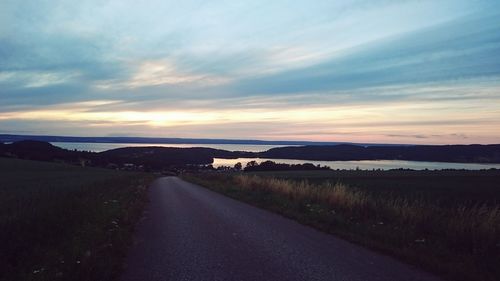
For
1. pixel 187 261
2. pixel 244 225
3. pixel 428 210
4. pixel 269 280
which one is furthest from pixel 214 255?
pixel 428 210

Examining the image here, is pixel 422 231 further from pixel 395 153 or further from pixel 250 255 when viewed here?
pixel 395 153

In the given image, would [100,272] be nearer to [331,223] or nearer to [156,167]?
[331,223]

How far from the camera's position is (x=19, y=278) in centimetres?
631

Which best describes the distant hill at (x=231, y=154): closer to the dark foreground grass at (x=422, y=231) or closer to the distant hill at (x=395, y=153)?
the distant hill at (x=395, y=153)

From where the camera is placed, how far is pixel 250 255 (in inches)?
325

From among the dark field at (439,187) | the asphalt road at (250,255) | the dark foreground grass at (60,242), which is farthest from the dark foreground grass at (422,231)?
the dark foreground grass at (60,242)

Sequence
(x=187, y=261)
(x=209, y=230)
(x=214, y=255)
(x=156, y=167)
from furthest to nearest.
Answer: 1. (x=156, y=167)
2. (x=209, y=230)
3. (x=214, y=255)
4. (x=187, y=261)

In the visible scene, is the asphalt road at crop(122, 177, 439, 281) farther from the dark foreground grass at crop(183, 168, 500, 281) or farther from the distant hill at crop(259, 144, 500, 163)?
the distant hill at crop(259, 144, 500, 163)

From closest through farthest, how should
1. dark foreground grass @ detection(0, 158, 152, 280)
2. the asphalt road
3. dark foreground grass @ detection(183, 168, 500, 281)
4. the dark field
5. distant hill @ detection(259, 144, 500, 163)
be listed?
dark foreground grass @ detection(0, 158, 152, 280) < the asphalt road < dark foreground grass @ detection(183, 168, 500, 281) < the dark field < distant hill @ detection(259, 144, 500, 163)

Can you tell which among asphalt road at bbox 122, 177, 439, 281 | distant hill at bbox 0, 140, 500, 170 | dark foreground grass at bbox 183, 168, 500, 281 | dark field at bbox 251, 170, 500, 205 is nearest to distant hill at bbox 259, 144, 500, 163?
distant hill at bbox 0, 140, 500, 170

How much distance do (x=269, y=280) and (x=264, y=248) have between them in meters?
2.48

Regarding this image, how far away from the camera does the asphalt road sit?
6.82 meters

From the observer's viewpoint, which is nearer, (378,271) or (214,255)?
(378,271)

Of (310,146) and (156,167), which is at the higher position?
(310,146)
